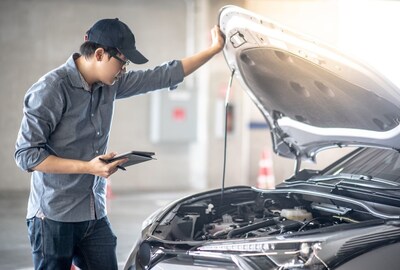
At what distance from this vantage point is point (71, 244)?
3.10 meters

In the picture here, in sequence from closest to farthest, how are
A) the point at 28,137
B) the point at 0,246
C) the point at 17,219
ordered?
the point at 28,137
the point at 0,246
the point at 17,219

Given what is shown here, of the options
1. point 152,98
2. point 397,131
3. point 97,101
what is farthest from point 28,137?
point 152,98

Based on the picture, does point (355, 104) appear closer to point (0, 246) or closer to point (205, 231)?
point (205, 231)

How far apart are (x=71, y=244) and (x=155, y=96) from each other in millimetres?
6850

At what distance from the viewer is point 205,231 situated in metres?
3.45

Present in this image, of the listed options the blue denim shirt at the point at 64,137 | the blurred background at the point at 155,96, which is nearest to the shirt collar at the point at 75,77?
the blue denim shirt at the point at 64,137

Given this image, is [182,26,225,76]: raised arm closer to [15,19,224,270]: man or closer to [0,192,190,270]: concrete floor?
[15,19,224,270]: man

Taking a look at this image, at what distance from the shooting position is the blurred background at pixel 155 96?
953cm

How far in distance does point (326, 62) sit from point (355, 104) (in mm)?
348

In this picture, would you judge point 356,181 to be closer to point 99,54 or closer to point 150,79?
point 150,79

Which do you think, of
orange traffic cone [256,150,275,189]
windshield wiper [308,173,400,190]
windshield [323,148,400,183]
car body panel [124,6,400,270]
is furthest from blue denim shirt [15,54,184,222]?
orange traffic cone [256,150,275,189]

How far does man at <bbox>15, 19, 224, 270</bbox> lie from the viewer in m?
2.93

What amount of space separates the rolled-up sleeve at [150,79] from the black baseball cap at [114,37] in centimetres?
37

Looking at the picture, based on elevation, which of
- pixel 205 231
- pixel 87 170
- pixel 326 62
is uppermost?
pixel 326 62
